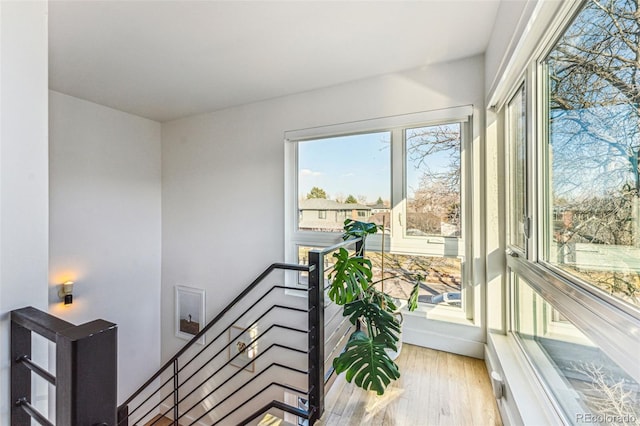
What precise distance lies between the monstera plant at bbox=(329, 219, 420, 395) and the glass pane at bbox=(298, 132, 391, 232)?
69 centimetres

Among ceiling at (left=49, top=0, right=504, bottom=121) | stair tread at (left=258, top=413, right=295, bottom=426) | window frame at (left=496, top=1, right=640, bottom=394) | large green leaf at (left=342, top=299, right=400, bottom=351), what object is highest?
ceiling at (left=49, top=0, right=504, bottom=121)

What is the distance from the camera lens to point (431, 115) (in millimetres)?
2131

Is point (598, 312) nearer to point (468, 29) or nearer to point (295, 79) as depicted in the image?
point (468, 29)

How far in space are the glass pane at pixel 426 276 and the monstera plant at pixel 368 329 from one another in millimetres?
396

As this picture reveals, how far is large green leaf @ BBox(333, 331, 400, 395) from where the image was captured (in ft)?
4.95

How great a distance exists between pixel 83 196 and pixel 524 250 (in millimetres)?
3866

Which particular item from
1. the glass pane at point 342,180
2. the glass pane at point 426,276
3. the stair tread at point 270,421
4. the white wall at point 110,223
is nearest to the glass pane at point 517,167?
the glass pane at point 426,276

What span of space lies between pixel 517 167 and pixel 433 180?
2.09 ft

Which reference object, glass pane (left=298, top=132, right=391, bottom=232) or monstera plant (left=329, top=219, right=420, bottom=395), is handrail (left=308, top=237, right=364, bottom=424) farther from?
glass pane (left=298, top=132, right=391, bottom=232)

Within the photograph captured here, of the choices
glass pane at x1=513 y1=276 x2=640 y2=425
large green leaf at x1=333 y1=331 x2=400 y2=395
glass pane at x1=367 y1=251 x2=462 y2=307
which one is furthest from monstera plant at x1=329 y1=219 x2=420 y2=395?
glass pane at x1=513 y1=276 x2=640 y2=425

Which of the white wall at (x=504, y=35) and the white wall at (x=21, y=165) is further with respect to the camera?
the white wall at (x=504, y=35)

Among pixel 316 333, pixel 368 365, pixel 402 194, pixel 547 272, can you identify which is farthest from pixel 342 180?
pixel 547 272

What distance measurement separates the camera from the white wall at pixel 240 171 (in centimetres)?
224

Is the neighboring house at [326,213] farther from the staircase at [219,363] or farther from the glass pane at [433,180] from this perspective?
the glass pane at [433,180]
